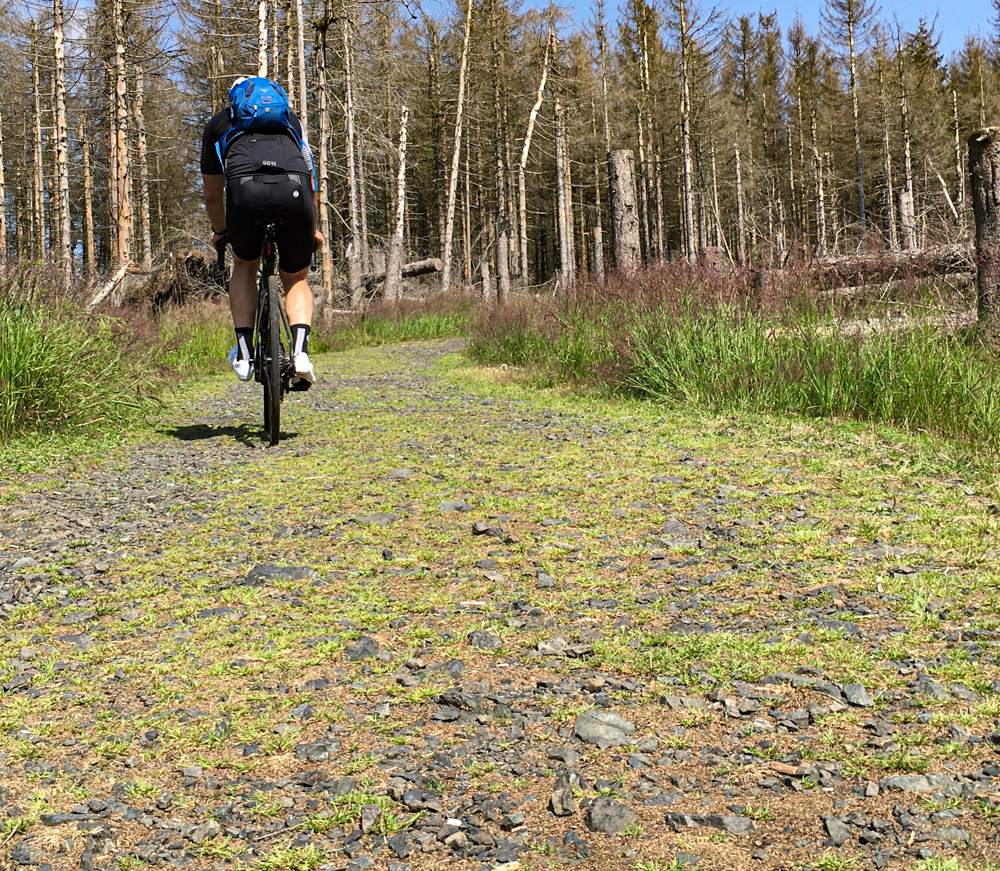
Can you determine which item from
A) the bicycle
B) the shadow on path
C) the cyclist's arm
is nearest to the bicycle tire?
the bicycle

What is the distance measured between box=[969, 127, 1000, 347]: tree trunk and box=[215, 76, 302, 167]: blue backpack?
517 cm

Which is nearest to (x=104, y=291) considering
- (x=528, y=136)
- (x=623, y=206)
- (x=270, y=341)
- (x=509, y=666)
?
(x=270, y=341)

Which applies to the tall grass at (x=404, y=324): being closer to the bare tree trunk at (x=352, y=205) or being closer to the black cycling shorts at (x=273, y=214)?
the bare tree trunk at (x=352, y=205)

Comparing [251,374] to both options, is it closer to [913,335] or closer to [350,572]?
[350,572]

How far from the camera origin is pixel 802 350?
6652mm

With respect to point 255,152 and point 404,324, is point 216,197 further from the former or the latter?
point 404,324

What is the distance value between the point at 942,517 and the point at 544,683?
2.27m

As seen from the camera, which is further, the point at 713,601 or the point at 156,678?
the point at 713,601

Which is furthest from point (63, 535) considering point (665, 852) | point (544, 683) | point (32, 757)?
point (665, 852)

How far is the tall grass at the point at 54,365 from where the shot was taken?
5.99 m

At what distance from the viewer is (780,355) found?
6754mm

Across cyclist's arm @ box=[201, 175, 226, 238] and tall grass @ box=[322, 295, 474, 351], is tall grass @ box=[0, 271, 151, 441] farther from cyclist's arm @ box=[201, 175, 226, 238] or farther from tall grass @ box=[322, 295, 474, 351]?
tall grass @ box=[322, 295, 474, 351]

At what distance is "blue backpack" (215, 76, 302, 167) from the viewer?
527 centimetres

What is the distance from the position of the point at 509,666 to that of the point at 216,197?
13.7 feet
